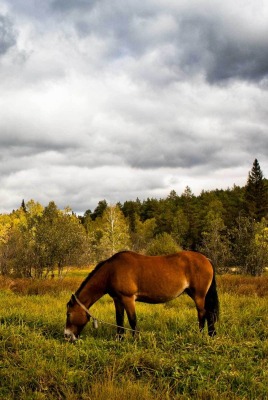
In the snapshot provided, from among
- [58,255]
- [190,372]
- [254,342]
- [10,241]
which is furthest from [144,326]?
[10,241]

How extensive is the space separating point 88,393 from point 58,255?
26.2 metres

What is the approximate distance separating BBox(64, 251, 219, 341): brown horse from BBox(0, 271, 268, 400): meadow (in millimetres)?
405

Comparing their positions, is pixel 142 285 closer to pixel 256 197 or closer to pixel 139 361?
pixel 139 361

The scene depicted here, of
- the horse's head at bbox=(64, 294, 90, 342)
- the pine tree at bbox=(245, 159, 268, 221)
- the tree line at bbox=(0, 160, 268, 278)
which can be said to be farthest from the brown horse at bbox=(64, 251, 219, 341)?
the pine tree at bbox=(245, 159, 268, 221)

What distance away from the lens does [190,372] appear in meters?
5.79

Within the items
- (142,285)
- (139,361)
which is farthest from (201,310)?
(139,361)

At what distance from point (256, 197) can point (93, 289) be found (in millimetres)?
73603

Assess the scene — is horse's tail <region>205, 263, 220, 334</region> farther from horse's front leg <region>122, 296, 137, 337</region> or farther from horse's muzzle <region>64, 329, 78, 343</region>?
horse's muzzle <region>64, 329, 78, 343</region>

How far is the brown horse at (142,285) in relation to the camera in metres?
8.08

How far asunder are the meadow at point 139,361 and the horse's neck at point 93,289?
30.4 inches

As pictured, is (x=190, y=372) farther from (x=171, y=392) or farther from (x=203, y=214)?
(x=203, y=214)

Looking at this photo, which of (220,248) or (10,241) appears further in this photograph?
(10,241)

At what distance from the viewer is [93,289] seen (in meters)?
8.40

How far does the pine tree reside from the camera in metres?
75.8
